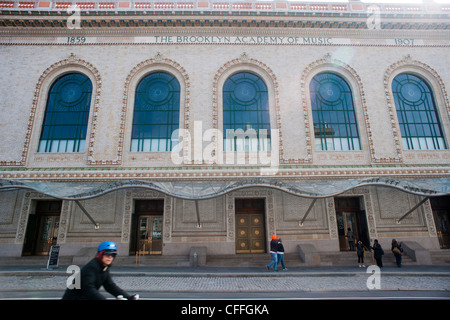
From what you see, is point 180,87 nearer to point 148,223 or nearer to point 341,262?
point 148,223

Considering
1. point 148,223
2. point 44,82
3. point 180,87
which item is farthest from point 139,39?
point 148,223

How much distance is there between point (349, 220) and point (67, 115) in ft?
68.2

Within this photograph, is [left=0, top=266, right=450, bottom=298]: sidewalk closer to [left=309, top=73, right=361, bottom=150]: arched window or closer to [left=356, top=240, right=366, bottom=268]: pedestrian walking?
[left=356, top=240, right=366, bottom=268]: pedestrian walking

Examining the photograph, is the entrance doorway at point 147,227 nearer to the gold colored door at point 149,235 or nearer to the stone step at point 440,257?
the gold colored door at point 149,235

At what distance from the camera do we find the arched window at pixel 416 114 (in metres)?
18.2

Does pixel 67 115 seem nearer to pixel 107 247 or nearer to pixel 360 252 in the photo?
pixel 107 247

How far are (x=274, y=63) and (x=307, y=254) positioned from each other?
1320 cm

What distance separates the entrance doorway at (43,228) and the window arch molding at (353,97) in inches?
672

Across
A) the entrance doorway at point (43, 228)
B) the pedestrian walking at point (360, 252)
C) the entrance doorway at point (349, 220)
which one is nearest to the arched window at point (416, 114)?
the entrance doorway at point (349, 220)

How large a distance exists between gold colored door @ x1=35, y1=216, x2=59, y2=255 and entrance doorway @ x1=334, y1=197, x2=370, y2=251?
1882 centimetres

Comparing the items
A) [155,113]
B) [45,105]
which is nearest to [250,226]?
[155,113]

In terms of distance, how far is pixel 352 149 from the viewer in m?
18.0

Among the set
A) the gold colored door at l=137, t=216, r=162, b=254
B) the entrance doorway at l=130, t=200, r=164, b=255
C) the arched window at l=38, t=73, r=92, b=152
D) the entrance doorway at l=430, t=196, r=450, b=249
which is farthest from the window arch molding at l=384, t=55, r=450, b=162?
the arched window at l=38, t=73, r=92, b=152

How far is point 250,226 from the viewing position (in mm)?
17531
